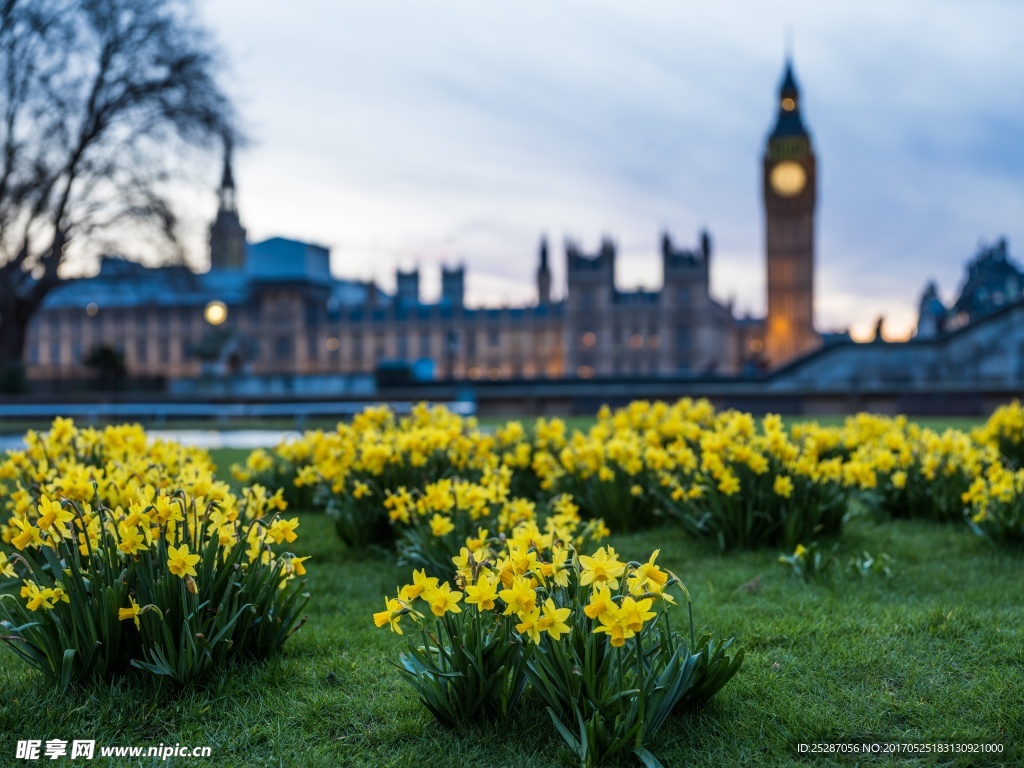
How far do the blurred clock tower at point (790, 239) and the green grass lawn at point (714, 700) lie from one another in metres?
75.2

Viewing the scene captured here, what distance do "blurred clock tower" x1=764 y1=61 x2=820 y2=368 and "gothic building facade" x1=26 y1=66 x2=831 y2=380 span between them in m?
0.09

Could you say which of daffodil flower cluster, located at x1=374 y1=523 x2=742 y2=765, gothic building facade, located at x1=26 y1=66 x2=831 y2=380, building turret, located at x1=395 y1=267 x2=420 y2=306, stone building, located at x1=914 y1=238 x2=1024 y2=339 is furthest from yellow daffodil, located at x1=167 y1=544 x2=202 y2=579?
building turret, located at x1=395 y1=267 x2=420 y2=306

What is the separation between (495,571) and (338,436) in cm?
277

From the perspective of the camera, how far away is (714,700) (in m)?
2.80

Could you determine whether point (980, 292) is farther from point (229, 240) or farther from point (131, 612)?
point (229, 240)

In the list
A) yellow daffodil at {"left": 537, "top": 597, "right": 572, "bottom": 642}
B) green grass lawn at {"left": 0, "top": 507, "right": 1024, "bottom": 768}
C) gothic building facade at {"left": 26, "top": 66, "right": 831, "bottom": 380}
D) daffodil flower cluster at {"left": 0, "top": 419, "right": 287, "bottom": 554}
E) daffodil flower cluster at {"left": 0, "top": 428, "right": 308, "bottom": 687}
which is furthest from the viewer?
gothic building facade at {"left": 26, "top": 66, "right": 831, "bottom": 380}

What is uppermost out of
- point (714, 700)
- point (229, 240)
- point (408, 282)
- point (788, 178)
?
point (788, 178)

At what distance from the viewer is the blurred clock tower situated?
258 ft

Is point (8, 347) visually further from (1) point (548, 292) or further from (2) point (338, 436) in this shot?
(1) point (548, 292)

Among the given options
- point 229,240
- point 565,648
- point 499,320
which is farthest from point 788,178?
point 565,648

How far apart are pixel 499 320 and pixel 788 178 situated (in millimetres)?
28562

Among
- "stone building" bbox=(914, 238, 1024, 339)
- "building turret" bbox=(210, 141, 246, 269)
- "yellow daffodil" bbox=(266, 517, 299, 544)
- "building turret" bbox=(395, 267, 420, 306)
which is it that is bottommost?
"yellow daffodil" bbox=(266, 517, 299, 544)

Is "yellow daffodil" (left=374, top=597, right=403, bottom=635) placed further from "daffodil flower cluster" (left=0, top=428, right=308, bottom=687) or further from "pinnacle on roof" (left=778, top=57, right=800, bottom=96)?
"pinnacle on roof" (left=778, top=57, right=800, bottom=96)

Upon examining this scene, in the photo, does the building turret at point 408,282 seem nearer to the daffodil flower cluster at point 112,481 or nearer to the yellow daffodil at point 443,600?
the daffodil flower cluster at point 112,481
